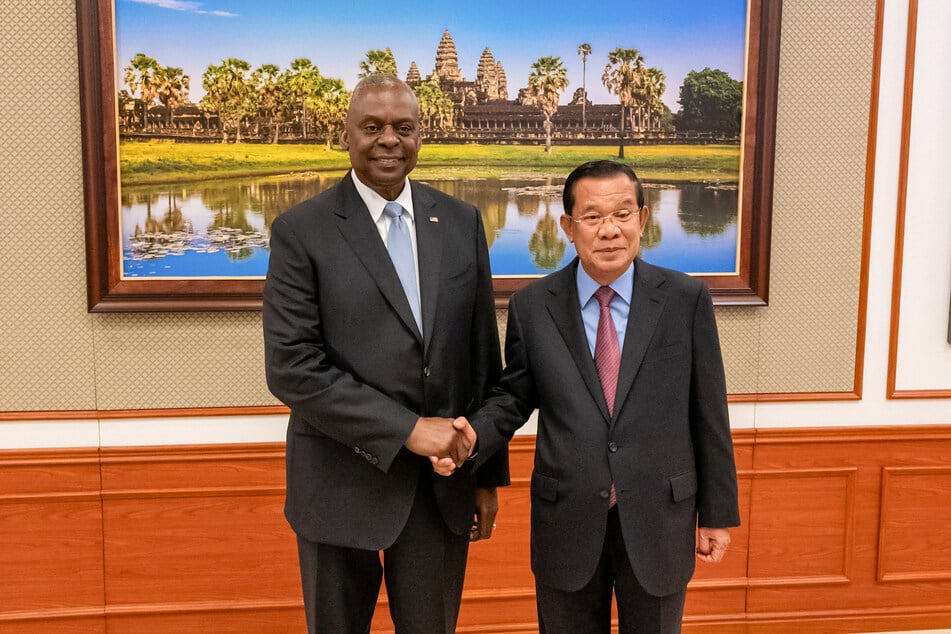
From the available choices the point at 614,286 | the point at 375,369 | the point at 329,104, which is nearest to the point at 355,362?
the point at 375,369

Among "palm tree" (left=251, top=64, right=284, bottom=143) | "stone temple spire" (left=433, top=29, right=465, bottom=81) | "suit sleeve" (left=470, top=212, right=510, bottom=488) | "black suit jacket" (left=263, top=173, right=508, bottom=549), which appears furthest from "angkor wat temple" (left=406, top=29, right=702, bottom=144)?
"black suit jacket" (left=263, top=173, right=508, bottom=549)

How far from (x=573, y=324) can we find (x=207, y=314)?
1.35 meters

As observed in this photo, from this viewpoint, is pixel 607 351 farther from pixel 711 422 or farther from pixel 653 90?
pixel 653 90

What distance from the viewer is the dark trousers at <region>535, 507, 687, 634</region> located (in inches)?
68.3

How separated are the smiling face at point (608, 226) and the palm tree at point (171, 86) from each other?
1.42 metres

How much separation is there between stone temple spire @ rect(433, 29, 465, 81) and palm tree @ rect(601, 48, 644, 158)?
0.48m

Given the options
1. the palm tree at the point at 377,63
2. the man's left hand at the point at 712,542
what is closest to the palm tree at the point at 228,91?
the palm tree at the point at 377,63

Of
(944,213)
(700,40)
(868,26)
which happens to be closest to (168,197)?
(700,40)

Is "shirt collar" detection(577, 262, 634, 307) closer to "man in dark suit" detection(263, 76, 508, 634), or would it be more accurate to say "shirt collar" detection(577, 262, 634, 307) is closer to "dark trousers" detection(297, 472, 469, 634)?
"man in dark suit" detection(263, 76, 508, 634)

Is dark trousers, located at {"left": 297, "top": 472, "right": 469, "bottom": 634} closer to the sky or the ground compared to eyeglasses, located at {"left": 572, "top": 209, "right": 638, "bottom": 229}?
closer to the ground

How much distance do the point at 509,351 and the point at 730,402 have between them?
1245 mm

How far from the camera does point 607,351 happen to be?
1.75 metres

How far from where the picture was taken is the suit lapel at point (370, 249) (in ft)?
5.62

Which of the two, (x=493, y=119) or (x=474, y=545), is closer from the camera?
(x=493, y=119)
